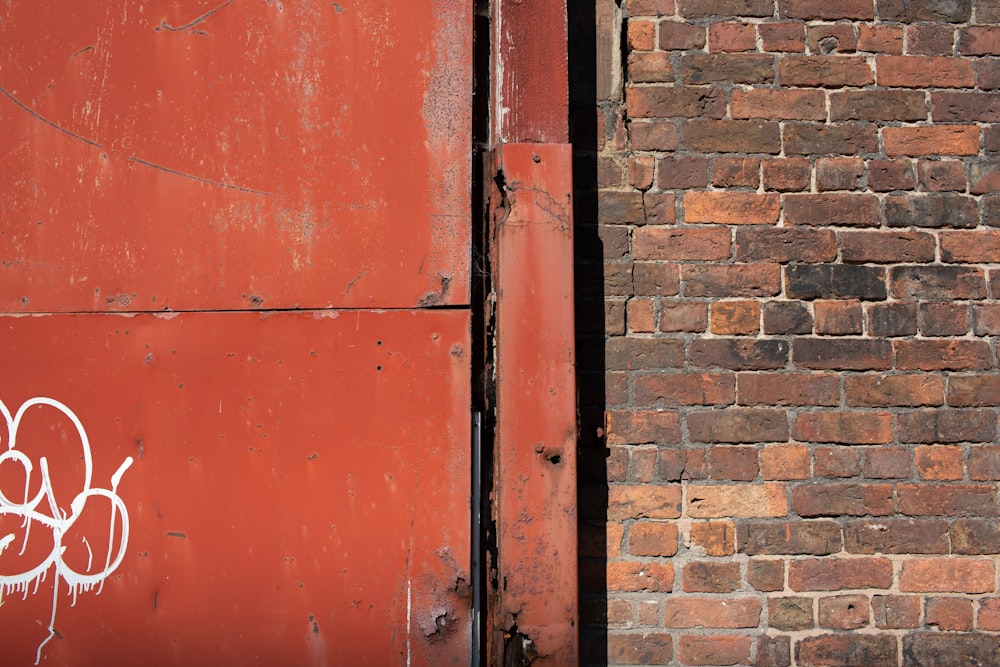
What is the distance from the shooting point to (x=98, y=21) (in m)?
1.86

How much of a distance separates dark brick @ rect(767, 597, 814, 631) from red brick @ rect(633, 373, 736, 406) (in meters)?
0.53

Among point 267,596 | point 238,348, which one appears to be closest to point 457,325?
point 238,348

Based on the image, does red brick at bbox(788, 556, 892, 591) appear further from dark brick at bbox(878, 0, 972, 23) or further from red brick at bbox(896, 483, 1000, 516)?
dark brick at bbox(878, 0, 972, 23)

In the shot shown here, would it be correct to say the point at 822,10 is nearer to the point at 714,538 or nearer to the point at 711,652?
the point at 714,538

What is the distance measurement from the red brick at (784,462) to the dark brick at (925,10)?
1.22 metres

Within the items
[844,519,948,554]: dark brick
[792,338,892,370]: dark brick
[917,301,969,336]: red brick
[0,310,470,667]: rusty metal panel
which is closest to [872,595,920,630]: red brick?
[844,519,948,554]: dark brick

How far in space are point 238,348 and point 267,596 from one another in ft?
1.99

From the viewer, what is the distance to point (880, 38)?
1.99 metres

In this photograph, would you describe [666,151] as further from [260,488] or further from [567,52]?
[260,488]

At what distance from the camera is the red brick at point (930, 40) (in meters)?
1.99

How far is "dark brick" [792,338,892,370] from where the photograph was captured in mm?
1926

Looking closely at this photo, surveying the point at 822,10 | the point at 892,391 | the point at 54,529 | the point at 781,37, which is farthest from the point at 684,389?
the point at 54,529

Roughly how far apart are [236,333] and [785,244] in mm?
1446

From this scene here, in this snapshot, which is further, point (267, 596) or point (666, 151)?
point (666, 151)
